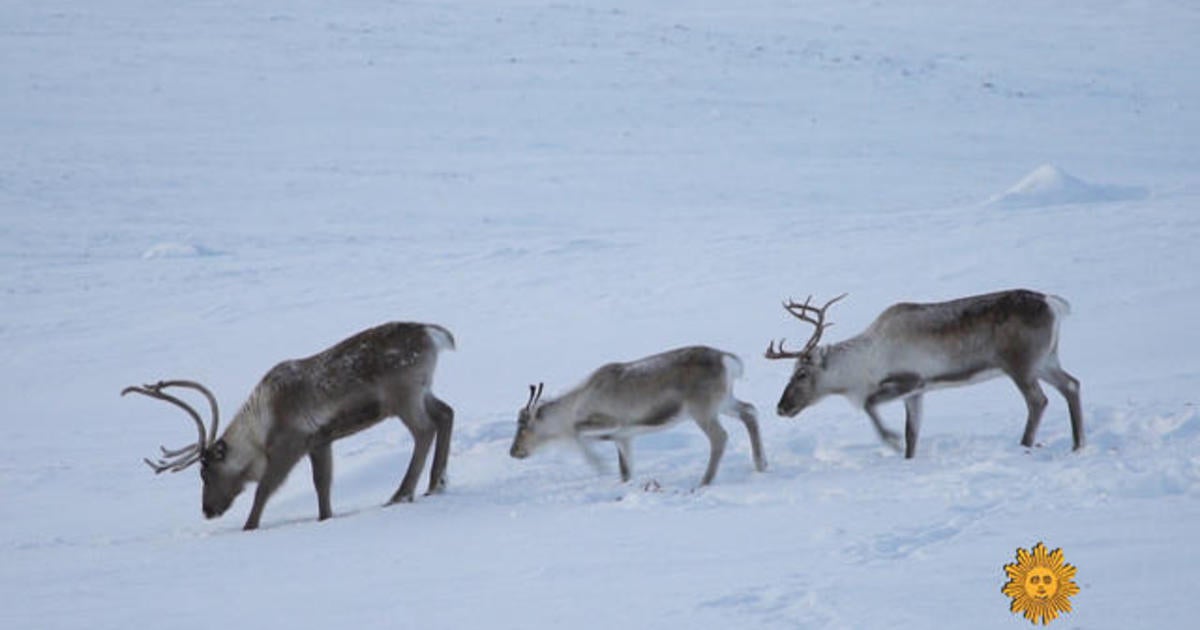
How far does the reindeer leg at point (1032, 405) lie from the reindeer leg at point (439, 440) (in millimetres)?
3355

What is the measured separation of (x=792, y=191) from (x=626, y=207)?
9.72 feet

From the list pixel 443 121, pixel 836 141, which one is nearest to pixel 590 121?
pixel 443 121

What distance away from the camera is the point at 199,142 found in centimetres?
2666

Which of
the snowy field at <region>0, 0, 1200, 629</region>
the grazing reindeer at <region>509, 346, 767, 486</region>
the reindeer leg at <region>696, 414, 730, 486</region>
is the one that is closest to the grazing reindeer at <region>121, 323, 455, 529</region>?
the snowy field at <region>0, 0, 1200, 629</region>

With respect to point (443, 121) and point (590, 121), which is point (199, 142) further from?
point (590, 121)

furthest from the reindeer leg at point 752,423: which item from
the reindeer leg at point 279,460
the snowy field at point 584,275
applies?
the reindeer leg at point 279,460

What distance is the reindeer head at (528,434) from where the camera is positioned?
28.3 feet

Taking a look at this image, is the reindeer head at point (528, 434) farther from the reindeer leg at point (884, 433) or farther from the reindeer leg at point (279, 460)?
the reindeer leg at point (884, 433)

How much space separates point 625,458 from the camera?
26.8 feet

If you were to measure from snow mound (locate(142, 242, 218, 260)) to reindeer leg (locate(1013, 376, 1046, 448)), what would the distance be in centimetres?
1365

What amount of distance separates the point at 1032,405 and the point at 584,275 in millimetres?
8847

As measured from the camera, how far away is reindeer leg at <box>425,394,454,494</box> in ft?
26.0

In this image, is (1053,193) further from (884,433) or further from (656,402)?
(656,402)

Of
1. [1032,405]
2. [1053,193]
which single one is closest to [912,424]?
[1032,405]
